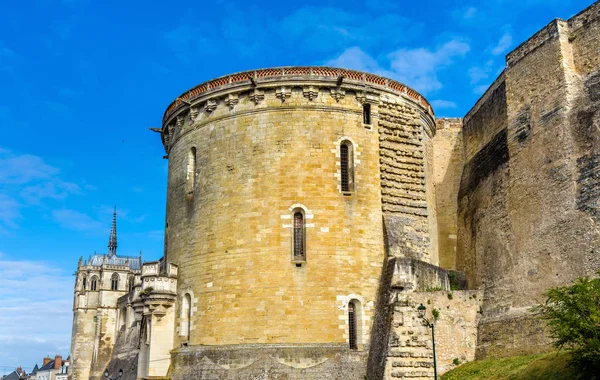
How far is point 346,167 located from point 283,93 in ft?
11.7

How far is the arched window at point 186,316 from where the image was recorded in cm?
2247

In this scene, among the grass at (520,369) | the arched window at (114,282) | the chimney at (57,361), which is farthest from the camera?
the chimney at (57,361)

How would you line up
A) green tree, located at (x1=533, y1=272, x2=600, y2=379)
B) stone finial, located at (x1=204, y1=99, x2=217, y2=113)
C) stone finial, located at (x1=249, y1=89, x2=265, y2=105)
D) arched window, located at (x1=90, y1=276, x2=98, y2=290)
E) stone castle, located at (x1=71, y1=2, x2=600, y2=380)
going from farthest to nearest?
arched window, located at (x1=90, y1=276, x2=98, y2=290)
stone finial, located at (x1=204, y1=99, x2=217, y2=113)
stone finial, located at (x1=249, y1=89, x2=265, y2=105)
stone castle, located at (x1=71, y1=2, x2=600, y2=380)
green tree, located at (x1=533, y1=272, x2=600, y2=379)

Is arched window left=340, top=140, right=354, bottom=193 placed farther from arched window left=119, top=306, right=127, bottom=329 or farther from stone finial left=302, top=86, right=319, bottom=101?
arched window left=119, top=306, right=127, bottom=329

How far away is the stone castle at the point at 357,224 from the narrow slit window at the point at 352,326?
75 mm

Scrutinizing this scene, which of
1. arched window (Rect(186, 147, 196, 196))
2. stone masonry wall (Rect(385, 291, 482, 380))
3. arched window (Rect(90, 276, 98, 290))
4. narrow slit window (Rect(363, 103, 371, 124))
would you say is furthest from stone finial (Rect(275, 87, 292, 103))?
arched window (Rect(90, 276, 98, 290))

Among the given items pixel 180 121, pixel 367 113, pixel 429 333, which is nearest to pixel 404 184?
pixel 367 113

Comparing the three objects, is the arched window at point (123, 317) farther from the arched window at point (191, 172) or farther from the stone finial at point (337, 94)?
the stone finial at point (337, 94)

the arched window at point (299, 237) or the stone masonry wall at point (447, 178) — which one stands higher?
the stone masonry wall at point (447, 178)

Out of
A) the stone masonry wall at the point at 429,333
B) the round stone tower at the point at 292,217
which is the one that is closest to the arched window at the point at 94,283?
the round stone tower at the point at 292,217

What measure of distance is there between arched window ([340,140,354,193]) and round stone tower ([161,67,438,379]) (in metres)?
0.05

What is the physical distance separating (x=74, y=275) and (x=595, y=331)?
231ft

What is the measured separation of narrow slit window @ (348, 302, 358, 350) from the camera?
21.0m

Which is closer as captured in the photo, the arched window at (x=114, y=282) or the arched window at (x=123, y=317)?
the arched window at (x=123, y=317)
